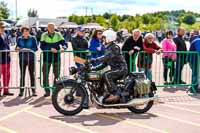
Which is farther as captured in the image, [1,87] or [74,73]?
[1,87]

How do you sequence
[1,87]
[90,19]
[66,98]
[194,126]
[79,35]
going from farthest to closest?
[90,19] → [79,35] → [1,87] → [66,98] → [194,126]

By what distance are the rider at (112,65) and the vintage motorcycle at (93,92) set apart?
0.10 meters

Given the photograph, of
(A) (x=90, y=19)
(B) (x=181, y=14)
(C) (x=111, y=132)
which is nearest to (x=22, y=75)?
(C) (x=111, y=132)

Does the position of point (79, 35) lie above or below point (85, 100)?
above

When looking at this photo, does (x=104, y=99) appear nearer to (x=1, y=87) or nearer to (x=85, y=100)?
(x=85, y=100)

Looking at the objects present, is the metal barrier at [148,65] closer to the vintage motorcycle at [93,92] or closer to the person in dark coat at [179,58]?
the person in dark coat at [179,58]

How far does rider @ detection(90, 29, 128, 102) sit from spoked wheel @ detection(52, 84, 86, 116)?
1.66 feet

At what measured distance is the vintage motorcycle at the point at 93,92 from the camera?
28.9 ft

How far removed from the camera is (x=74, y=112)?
886 centimetres

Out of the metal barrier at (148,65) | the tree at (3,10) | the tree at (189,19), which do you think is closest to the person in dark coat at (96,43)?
the metal barrier at (148,65)

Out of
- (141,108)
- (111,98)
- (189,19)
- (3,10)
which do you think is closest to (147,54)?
(141,108)

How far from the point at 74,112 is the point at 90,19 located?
373 ft

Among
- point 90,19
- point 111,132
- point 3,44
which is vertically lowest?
point 111,132

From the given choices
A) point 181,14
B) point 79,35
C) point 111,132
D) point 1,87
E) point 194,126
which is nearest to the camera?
point 111,132
